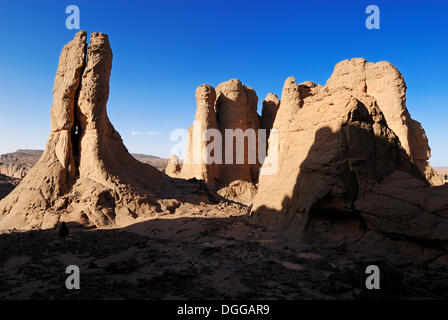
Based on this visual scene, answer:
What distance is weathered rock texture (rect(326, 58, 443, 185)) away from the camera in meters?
16.0

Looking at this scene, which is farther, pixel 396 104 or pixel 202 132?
pixel 202 132

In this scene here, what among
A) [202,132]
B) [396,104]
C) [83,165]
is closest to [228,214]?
[83,165]

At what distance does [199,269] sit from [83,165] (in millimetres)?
10041

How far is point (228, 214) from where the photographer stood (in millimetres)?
12219

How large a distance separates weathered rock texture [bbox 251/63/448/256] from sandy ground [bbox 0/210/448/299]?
689mm

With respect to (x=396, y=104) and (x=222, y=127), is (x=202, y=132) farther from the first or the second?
(x=396, y=104)

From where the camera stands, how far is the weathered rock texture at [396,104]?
15953 mm

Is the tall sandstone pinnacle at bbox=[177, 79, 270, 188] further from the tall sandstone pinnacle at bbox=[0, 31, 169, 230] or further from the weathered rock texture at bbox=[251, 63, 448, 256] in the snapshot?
the weathered rock texture at bbox=[251, 63, 448, 256]

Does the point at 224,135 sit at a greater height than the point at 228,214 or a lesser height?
greater

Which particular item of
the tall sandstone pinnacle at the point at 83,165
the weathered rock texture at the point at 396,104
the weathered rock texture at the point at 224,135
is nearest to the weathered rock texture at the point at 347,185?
the tall sandstone pinnacle at the point at 83,165

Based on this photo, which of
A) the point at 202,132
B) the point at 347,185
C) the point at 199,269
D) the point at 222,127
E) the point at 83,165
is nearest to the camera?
the point at 199,269

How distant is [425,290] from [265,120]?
25.0m

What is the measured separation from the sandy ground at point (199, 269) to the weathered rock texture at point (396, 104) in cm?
1283
